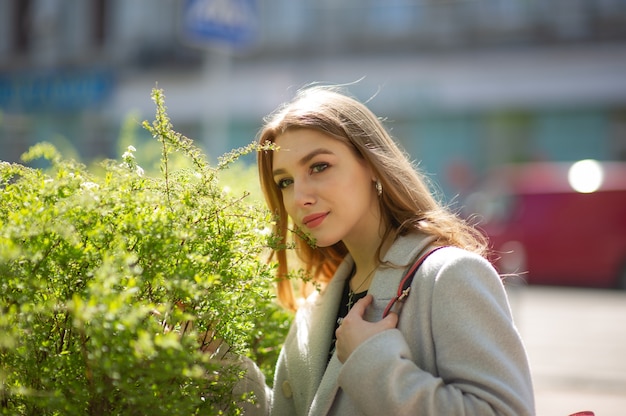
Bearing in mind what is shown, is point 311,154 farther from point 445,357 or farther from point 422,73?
point 422,73

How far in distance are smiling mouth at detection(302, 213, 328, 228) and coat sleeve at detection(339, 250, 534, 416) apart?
0.45m

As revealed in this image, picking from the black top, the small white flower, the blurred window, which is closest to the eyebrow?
the black top

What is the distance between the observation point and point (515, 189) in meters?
14.6

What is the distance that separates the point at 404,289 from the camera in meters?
2.27

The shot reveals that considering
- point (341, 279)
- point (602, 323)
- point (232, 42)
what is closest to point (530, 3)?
point (602, 323)

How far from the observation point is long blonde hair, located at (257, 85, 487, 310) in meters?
2.50

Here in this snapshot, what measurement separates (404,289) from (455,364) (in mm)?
289

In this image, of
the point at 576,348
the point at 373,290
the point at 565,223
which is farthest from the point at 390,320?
the point at 565,223

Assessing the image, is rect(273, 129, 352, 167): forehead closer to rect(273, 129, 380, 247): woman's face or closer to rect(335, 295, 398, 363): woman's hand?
rect(273, 129, 380, 247): woman's face

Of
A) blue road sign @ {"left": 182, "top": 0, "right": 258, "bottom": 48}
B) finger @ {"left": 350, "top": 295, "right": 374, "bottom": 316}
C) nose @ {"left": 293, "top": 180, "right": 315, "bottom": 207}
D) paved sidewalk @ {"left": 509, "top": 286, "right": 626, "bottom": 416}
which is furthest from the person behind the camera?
blue road sign @ {"left": 182, "top": 0, "right": 258, "bottom": 48}

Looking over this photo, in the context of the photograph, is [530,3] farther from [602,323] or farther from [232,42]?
[232,42]

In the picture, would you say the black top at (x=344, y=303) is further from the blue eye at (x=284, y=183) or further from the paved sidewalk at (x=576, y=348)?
the paved sidewalk at (x=576, y=348)

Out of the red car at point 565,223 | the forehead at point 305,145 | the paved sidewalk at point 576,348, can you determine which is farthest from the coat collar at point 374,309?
the red car at point 565,223

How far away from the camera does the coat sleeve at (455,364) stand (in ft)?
6.54
